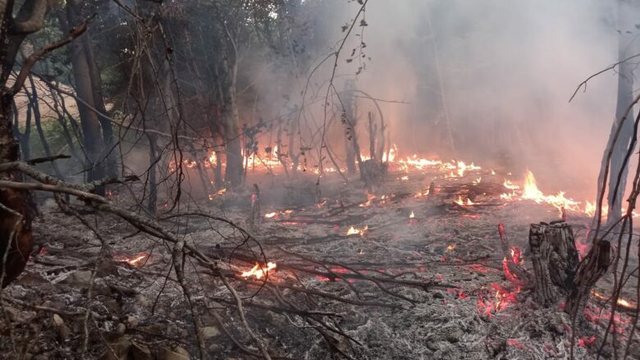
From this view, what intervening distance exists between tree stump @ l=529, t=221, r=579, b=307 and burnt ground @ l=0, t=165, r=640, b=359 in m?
0.19

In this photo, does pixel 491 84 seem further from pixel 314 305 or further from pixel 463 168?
pixel 314 305

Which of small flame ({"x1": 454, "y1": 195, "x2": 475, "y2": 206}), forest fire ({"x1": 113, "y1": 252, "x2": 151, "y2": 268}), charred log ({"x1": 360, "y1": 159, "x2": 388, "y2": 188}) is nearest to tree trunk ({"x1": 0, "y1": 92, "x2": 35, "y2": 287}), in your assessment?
forest fire ({"x1": 113, "y1": 252, "x2": 151, "y2": 268})

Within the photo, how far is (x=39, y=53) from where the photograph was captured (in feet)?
6.63

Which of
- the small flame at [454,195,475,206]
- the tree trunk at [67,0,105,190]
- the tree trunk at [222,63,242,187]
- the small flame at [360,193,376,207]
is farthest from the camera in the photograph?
the tree trunk at [222,63,242,187]

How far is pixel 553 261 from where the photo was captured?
14.9ft

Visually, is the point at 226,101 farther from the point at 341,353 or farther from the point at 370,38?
the point at 341,353

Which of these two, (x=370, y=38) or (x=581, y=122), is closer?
(x=581, y=122)

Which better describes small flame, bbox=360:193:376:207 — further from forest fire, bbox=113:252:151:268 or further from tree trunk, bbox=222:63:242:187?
forest fire, bbox=113:252:151:268

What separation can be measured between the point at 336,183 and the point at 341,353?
9.09 metres

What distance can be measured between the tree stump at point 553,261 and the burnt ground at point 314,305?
0.19 metres

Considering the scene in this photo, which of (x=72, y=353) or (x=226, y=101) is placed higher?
(x=226, y=101)

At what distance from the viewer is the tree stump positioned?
4496 millimetres

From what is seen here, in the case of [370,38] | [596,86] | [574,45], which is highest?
[370,38]

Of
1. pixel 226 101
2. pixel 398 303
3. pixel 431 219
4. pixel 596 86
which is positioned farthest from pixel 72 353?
pixel 596 86
